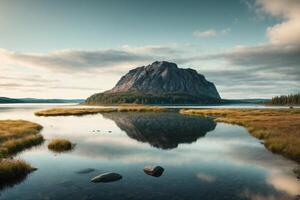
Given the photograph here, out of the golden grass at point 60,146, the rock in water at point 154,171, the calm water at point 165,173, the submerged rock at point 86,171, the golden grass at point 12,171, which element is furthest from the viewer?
the golden grass at point 60,146

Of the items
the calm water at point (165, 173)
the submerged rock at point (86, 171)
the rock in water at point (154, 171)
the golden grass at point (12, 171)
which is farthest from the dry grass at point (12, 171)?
the rock in water at point (154, 171)

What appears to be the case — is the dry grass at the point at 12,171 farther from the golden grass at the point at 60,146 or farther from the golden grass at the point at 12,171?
the golden grass at the point at 60,146

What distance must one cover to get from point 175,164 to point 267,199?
44.5 feet

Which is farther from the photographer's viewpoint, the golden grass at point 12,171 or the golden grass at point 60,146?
the golden grass at point 60,146

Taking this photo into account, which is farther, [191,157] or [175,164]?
[191,157]

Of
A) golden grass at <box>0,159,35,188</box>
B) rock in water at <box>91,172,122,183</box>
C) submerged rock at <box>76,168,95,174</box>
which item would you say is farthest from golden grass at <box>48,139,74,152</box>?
rock in water at <box>91,172,122,183</box>

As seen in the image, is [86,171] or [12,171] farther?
[86,171]

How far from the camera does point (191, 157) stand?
123 ft

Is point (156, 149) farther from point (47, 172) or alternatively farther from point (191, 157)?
point (47, 172)

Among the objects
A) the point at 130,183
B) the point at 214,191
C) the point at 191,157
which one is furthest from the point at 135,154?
the point at 214,191

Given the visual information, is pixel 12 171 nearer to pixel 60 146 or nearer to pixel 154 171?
pixel 154 171

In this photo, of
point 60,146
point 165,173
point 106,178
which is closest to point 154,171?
point 165,173

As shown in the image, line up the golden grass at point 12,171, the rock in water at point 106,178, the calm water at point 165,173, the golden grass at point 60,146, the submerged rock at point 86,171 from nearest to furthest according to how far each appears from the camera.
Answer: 1. the calm water at point 165,173
2. the golden grass at point 12,171
3. the rock in water at point 106,178
4. the submerged rock at point 86,171
5. the golden grass at point 60,146

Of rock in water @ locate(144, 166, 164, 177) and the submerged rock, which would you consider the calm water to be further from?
rock in water @ locate(144, 166, 164, 177)
